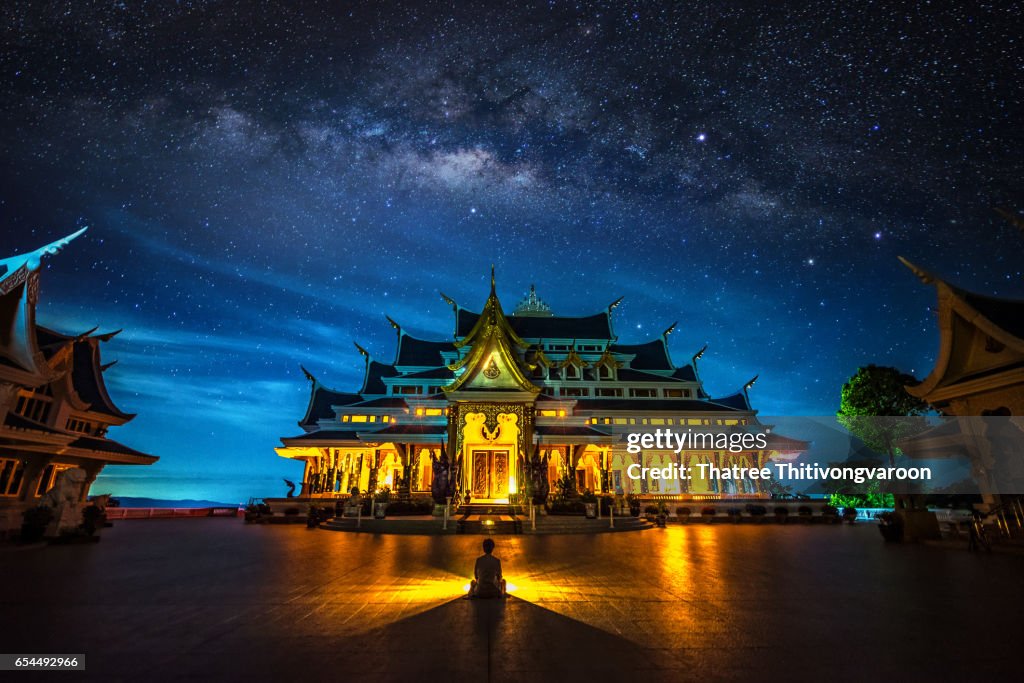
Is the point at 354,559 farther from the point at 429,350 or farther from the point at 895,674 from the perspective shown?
the point at 429,350

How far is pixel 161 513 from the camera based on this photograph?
2966 cm

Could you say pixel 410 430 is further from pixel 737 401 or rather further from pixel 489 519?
pixel 737 401

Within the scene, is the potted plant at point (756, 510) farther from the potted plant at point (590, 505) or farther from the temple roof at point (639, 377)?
the temple roof at point (639, 377)

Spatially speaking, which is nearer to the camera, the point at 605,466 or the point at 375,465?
the point at 375,465

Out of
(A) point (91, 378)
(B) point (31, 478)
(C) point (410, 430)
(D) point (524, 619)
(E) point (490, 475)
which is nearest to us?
(D) point (524, 619)

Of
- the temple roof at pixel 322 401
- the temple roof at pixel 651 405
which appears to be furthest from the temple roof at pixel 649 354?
the temple roof at pixel 322 401

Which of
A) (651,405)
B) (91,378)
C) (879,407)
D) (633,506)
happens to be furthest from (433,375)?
(879,407)

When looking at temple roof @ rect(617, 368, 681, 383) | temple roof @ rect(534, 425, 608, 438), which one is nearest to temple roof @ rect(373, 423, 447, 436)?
temple roof @ rect(534, 425, 608, 438)

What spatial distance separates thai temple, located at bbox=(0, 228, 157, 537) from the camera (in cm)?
1561

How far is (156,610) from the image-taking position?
5.84 meters

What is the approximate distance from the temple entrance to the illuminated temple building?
0.06 meters

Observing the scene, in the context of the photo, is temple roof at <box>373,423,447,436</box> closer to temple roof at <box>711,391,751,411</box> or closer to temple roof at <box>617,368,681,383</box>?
temple roof at <box>617,368,681,383</box>

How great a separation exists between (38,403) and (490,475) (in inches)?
873

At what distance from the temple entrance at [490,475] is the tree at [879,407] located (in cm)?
2552
